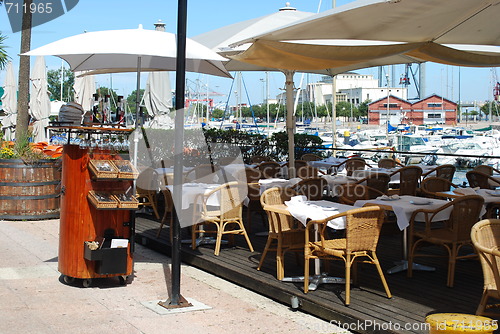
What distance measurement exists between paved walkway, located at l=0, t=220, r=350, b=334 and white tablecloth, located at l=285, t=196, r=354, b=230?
0.90 m

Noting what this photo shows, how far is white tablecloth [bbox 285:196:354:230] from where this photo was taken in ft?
19.5

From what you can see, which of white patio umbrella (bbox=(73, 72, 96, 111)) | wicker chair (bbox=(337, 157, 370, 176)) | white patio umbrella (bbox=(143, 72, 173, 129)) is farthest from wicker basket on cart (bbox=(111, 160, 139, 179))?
white patio umbrella (bbox=(73, 72, 96, 111))

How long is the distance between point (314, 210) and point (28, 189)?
6.86 m

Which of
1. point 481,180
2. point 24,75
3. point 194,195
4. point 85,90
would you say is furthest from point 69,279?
point 85,90

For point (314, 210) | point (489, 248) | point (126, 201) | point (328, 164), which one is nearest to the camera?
point (489, 248)

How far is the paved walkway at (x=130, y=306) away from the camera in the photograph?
18.1 feet

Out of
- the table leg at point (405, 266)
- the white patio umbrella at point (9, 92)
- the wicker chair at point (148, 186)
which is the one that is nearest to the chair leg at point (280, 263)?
the table leg at point (405, 266)

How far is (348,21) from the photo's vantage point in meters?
5.95

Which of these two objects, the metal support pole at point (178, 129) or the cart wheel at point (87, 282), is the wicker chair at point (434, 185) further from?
the cart wheel at point (87, 282)

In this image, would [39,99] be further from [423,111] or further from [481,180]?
[423,111]

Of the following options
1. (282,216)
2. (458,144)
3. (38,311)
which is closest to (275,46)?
(282,216)

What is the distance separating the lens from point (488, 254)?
4434mm

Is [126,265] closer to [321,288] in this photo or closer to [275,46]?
[321,288]

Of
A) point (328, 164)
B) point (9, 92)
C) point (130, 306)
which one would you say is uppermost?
point (9, 92)
